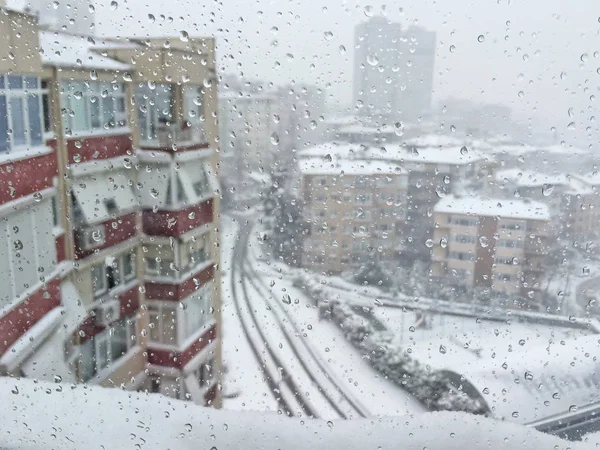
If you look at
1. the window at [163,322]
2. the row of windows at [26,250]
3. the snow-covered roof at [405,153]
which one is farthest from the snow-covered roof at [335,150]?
the row of windows at [26,250]

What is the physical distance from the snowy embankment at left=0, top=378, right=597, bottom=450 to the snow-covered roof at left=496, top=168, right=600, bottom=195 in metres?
0.50

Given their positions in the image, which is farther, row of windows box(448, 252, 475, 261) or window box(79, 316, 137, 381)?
window box(79, 316, 137, 381)

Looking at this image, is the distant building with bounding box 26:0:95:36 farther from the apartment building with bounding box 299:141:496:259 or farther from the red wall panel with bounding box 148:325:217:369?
the red wall panel with bounding box 148:325:217:369

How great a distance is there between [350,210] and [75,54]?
30.2 inches

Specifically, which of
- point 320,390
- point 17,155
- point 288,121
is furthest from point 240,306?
point 17,155

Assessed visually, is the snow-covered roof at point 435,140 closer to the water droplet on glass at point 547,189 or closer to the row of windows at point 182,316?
the water droplet on glass at point 547,189

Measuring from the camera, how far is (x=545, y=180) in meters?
0.99

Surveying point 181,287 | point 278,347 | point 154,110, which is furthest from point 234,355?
point 154,110

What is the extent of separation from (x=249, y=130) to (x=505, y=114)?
579mm

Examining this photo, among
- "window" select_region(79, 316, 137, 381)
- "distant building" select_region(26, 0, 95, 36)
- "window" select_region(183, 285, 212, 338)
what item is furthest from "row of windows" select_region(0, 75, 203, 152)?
"window" select_region(79, 316, 137, 381)

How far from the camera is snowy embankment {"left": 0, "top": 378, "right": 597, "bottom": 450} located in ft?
2.89

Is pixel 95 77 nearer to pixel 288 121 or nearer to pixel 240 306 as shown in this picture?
pixel 288 121

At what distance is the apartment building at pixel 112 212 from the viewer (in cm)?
112

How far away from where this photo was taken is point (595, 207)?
3.38ft
